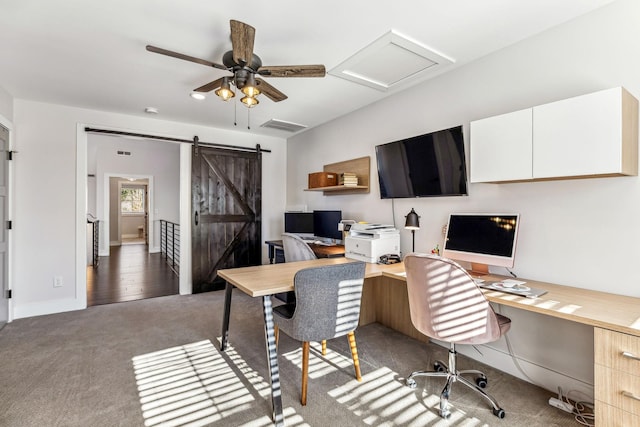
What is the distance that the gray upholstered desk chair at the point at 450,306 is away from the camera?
1812 mm

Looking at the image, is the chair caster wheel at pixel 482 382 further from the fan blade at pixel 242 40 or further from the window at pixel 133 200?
the window at pixel 133 200

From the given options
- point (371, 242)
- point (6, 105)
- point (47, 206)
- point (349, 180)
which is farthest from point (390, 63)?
point (47, 206)

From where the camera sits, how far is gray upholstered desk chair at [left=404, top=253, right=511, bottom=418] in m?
1.81

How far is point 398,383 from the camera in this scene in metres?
2.25

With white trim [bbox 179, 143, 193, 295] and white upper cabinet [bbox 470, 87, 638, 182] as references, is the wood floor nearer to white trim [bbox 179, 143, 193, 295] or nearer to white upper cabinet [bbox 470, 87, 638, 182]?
white trim [bbox 179, 143, 193, 295]

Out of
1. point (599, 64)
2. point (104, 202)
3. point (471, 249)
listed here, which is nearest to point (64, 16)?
point (471, 249)

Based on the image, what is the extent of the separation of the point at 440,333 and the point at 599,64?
6.57 ft

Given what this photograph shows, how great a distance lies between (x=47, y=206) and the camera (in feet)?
12.1

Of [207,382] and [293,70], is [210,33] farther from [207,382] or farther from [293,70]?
[207,382]

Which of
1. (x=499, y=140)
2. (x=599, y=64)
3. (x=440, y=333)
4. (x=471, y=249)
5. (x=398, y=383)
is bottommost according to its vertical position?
(x=398, y=383)

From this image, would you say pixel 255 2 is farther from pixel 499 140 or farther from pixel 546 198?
pixel 546 198

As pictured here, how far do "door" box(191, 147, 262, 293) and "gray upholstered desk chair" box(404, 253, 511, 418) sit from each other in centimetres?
359

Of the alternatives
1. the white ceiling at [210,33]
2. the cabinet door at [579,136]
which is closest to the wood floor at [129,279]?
the white ceiling at [210,33]

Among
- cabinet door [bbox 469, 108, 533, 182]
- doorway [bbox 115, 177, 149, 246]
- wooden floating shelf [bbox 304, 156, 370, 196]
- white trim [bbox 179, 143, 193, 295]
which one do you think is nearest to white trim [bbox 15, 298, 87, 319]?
white trim [bbox 179, 143, 193, 295]
